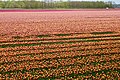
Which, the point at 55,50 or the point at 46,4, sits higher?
the point at 55,50

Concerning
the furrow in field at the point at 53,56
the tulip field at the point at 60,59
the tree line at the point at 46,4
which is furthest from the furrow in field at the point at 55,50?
the tree line at the point at 46,4

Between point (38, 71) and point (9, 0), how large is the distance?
116m

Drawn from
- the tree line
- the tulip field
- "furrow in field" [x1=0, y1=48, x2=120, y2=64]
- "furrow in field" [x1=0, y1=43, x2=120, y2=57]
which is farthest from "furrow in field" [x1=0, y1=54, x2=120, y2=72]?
the tree line

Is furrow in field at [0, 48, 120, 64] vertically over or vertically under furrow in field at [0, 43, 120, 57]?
under

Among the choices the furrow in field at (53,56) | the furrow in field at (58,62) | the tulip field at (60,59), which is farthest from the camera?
the furrow in field at (53,56)

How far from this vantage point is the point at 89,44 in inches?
583

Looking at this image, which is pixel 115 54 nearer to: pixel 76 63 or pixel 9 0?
pixel 76 63

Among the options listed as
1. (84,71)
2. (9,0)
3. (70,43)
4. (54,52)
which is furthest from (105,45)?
(9,0)

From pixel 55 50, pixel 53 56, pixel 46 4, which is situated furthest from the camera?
pixel 46 4

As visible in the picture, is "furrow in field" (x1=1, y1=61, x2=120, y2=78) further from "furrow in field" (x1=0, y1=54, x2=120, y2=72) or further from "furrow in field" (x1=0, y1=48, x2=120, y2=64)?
"furrow in field" (x1=0, y1=48, x2=120, y2=64)

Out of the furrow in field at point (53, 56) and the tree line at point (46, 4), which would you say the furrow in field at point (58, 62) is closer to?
the furrow in field at point (53, 56)

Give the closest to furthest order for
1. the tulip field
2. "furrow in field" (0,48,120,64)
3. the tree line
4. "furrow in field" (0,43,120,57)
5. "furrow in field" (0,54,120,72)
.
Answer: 1. the tulip field
2. "furrow in field" (0,54,120,72)
3. "furrow in field" (0,48,120,64)
4. "furrow in field" (0,43,120,57)
5. the tree line

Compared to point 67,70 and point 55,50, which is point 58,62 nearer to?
point 67,70

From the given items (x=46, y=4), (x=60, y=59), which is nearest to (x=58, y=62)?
(x=60, y=59)
